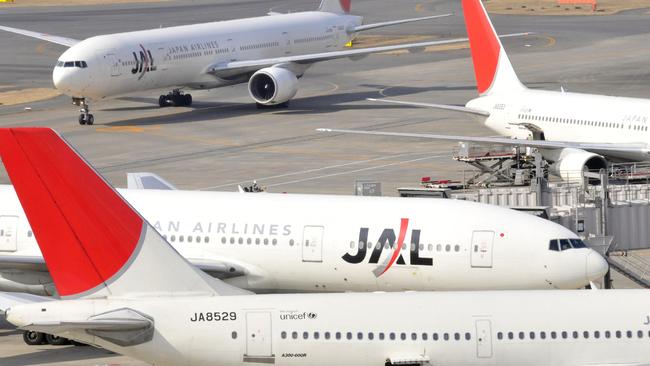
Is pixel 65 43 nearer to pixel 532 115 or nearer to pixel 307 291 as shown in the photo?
pixel 532 115

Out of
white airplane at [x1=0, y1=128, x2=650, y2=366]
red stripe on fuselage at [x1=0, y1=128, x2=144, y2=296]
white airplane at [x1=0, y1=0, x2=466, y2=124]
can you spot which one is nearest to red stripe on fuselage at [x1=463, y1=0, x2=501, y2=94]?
white airplane at [x1=0, y1=0, x2=466, y2=124]

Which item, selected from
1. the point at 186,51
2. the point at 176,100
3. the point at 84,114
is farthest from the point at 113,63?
the point at 176,100

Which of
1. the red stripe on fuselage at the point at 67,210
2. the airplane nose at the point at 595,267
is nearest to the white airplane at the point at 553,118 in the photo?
the airplane nose at the point at 595,267

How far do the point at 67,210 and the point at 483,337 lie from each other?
8.08m

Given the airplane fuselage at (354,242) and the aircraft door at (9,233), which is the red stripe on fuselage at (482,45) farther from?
the aircraft door at (9,233)

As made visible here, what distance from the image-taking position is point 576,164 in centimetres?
5156

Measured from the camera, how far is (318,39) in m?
86.2

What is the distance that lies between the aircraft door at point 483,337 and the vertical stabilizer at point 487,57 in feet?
112

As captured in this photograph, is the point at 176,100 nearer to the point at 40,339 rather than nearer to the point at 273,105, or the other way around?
the point at 273,105

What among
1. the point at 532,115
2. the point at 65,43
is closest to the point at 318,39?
the point at 65,43

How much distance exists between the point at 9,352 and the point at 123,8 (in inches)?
4133

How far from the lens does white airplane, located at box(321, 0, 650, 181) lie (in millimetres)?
53000

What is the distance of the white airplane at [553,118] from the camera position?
174ft

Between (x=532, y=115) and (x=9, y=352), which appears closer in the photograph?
(x=9, y=352)
